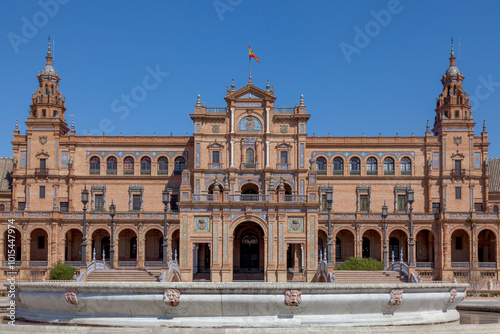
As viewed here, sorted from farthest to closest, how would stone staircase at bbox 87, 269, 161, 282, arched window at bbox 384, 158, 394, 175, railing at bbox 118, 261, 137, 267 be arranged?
1. arched window at bbox 384, 158, 394, 175
2. railing at bbox 118, 261, 137, 267
3. stone staircase at bbox 87, 269, 161, 282

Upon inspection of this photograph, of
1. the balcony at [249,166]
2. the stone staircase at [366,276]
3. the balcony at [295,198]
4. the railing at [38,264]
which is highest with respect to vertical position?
the balcony at [249,166]

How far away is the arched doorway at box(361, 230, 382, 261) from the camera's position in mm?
64625

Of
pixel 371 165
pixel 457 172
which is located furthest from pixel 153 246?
pixel 457 172

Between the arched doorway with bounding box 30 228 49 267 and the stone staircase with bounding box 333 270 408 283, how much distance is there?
34238 mm

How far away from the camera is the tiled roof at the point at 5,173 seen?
69.9 m

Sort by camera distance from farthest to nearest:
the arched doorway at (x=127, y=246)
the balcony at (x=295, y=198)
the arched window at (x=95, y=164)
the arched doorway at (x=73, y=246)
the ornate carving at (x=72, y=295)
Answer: the arched window at (x=95, y=164) < the arched doorway at (x=127, y=246) < the arched doorway at (x=73, y=246) < the balcony at (x=295, y=198) < the ornate carving at (x=72, y=295)

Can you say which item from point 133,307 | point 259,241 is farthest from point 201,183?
Answer: point 133,307

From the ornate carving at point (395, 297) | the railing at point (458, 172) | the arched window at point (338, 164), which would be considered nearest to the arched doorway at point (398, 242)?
the railing at point (458, 172)

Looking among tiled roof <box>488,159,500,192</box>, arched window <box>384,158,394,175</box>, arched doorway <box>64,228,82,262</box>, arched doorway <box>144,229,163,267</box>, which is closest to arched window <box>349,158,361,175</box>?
arched window <box>384,158,394,175</box>

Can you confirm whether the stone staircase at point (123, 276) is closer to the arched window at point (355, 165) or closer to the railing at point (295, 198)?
the railing at point (295, 198)

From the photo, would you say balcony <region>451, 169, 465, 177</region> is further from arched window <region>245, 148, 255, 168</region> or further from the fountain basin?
the fountain basin

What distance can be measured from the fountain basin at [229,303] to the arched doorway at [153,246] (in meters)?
47.0

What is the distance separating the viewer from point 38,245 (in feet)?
212

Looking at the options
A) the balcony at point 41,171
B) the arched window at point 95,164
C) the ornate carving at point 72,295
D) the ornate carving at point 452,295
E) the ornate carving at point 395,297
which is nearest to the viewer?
the ornate carving at point 72,295
